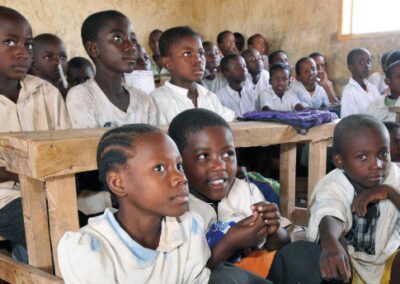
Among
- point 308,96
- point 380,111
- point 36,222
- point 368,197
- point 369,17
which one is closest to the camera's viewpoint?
point 36,222

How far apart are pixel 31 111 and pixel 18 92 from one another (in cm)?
10

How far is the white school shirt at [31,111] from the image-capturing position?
1.68 metres

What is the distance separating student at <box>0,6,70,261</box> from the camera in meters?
1.69

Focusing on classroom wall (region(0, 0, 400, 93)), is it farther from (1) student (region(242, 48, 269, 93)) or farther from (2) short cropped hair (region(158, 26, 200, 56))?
(2) short cropped hair (region(158, 26, 200, 56))

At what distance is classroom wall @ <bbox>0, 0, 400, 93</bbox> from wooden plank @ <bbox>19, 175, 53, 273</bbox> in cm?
429

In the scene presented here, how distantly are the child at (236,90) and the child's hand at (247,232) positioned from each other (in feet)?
8.97

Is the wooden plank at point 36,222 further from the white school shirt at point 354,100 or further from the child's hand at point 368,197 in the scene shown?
the white school shirt at point 354,100

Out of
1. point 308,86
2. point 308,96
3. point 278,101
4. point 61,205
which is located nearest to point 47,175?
point 61,205

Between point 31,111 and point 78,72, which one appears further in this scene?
point 78,72

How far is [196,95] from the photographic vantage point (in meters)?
2.34

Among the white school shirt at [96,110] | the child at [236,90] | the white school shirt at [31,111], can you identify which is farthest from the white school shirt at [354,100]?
the white school shirt at [31,111]

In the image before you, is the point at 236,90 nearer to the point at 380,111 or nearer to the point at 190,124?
the point at 380,111

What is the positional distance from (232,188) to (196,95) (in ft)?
3.08

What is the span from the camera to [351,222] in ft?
4.95
